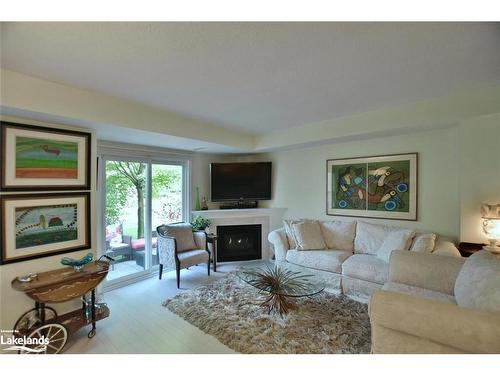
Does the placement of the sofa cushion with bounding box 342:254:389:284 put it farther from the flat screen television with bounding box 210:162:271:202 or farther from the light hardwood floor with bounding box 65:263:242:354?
the flat screen television with bounding box 210:162:271:202

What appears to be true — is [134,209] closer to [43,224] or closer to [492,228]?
[43,224]

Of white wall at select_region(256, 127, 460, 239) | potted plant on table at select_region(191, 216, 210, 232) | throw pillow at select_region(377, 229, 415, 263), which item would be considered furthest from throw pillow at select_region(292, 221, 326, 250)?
potted plant on table at select_region(191, 216, 210, 232)

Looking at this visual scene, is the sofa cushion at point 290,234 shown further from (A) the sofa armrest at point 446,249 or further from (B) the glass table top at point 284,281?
(A) the sofa armrest at point 446,249

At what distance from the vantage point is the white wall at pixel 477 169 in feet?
7.60

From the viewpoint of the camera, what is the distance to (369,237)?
3.26 metres

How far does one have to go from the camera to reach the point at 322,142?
3688 millimetres

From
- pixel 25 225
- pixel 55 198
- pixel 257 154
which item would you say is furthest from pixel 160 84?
pixel 257 154

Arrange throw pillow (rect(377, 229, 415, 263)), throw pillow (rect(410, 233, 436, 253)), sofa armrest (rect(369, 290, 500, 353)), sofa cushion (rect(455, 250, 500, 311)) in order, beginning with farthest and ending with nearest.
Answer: throw pillow (rect(377, 229, 415, 263)) → throw pillow (rect(410, 233, 436, 253)) → sofa cushion (rect(455, 250, 500, 311)) → sofa armrest (rect(369, 290, 500, 353))

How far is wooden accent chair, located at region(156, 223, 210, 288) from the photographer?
11.1ft

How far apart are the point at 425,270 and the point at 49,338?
3496 mm

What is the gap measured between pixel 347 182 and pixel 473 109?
5.62 feet

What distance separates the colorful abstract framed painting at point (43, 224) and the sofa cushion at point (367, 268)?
3165 mm

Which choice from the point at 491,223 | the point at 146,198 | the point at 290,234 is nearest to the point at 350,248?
the point at 290,234
